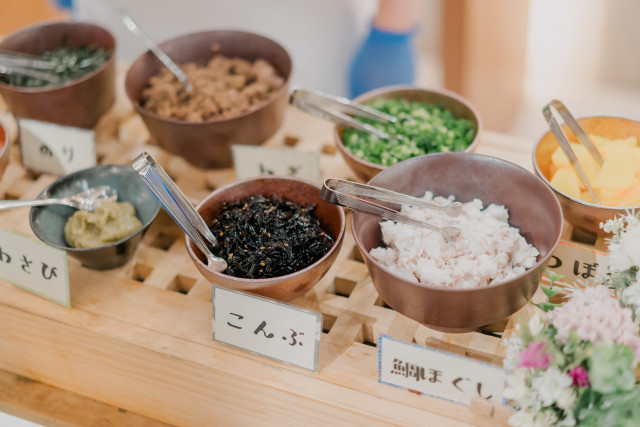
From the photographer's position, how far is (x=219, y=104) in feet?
5.66

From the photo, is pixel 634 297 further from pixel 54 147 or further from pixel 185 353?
pixel 54 147

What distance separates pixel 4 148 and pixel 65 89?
242 mm

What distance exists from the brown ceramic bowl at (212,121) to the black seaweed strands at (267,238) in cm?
30

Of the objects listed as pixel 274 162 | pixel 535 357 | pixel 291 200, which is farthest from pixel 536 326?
pixel 274 162

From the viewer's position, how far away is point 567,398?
3.08ft

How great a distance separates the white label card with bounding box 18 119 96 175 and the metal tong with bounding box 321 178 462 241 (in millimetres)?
759

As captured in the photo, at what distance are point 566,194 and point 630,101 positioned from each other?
229cm

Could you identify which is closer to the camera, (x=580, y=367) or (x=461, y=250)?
(x=580, y=367)

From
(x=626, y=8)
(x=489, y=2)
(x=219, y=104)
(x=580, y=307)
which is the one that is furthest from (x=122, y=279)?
(x=626, y=8)

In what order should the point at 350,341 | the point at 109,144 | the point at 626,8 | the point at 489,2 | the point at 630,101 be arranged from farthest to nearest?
the point at 630,101
the point at 626,8
the point at 489,2
the point at 109,144
the point at 350,341

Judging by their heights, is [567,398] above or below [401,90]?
below

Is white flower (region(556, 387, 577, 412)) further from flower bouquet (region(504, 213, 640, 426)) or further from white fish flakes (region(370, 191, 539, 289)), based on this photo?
white fish flakes (region(370, 191, 539, 289))

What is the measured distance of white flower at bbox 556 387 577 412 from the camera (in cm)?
94

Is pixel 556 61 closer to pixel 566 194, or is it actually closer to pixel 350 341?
pixel 566 194
